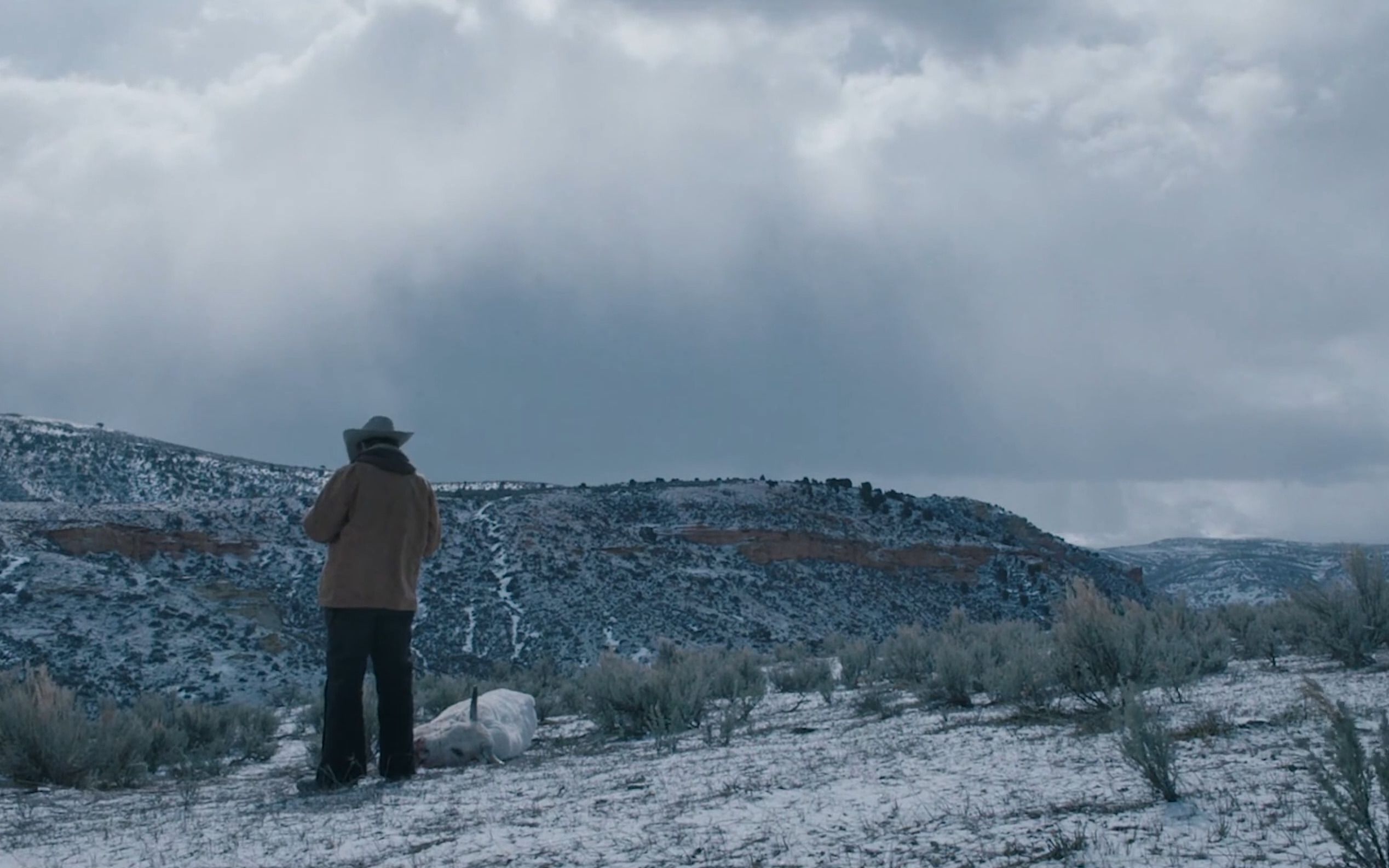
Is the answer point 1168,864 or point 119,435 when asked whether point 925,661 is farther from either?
point 119,435

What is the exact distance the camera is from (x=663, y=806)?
532 centimetres

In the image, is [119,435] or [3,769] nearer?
[3,769]

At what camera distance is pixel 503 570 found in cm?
3956

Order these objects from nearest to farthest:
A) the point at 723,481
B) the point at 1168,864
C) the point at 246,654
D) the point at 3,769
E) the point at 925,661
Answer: the point at 1168,864
the point at 3,769
the point at 925,661
the point at 246,654
the point at 723,481

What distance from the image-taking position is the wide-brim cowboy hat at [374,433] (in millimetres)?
8008

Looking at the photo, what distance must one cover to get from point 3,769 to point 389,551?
3.85m

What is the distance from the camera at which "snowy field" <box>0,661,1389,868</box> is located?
402 cm

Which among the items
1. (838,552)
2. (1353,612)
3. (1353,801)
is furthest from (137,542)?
(1353,801)

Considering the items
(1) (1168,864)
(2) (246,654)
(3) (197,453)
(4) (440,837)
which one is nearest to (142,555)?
(2) (246,654)

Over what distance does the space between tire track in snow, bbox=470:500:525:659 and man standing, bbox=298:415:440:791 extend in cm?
2455

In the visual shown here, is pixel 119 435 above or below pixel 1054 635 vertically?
above

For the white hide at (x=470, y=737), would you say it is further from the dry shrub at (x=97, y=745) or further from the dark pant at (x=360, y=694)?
the dry shrub at (x=97, y=745)

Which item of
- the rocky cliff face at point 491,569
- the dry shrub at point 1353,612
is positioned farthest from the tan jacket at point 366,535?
the rocky cliff face at point 491,569

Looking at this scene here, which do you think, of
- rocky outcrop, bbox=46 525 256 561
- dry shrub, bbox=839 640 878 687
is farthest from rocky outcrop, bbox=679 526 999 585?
dry shrub, bbox=839 640 878 687
